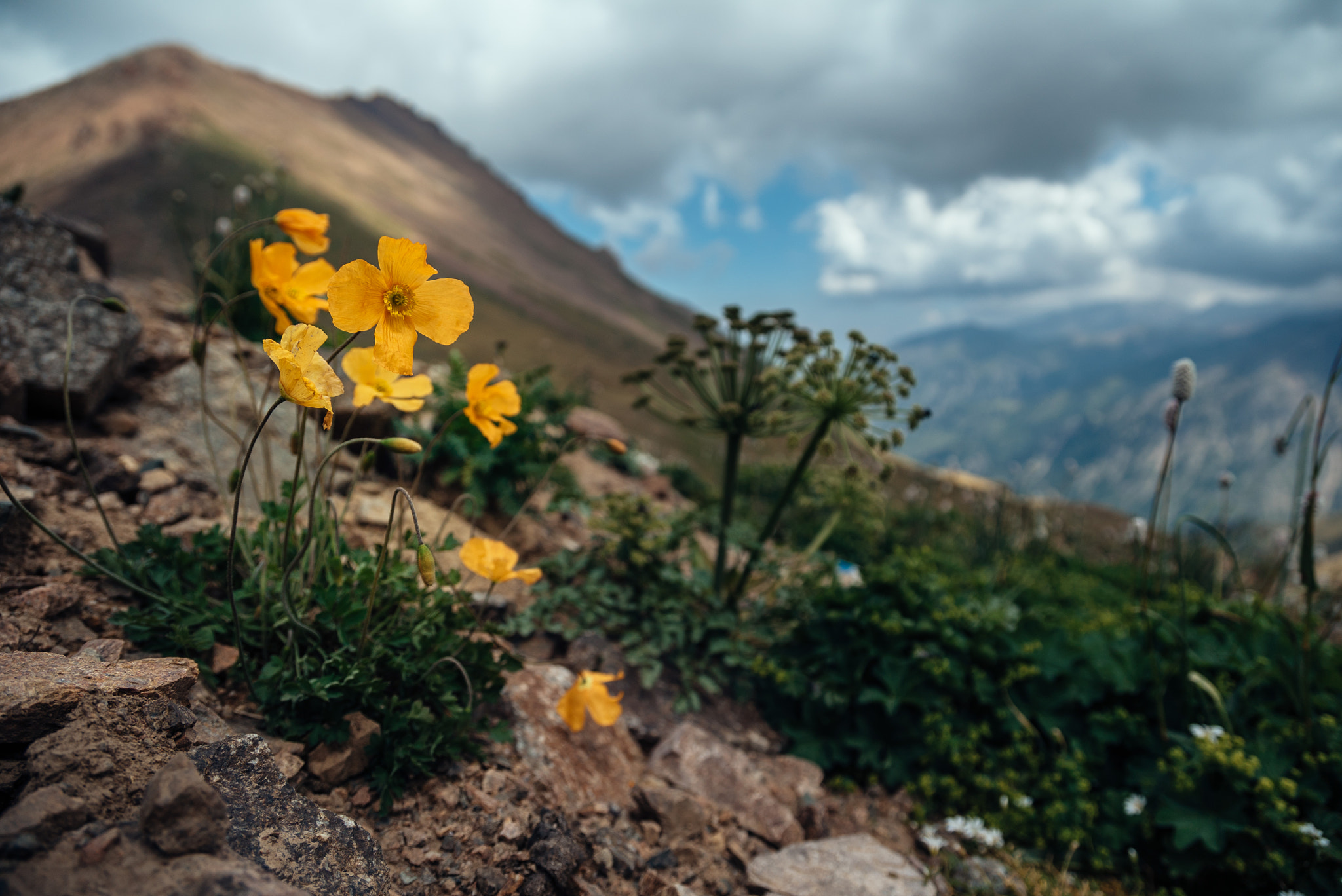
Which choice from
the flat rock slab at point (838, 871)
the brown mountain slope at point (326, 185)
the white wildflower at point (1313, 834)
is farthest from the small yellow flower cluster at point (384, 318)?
the brown mountain slope at point (326, 185)

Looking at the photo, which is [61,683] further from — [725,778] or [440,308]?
[725,778]

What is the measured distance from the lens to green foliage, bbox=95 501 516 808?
2162mm

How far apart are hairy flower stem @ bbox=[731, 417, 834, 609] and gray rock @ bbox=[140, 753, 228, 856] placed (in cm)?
276

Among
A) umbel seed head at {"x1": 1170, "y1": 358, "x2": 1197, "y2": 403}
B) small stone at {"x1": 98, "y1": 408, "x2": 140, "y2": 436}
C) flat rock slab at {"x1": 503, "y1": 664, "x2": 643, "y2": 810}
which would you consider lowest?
flat rock slab at {"x1": 503, "y1": 664, "x2": 643, "y2": 810}

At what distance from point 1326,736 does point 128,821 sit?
4.77m

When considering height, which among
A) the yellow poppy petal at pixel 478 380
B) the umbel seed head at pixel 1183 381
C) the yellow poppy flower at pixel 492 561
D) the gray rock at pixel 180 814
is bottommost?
the gray rock at pixel 180 814

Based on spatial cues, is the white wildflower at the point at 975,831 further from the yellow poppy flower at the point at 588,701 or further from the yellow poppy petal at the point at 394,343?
the yellow poppy petal at the point at 394,343

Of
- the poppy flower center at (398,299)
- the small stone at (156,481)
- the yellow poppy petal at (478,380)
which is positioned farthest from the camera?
the small stone at (156,481)

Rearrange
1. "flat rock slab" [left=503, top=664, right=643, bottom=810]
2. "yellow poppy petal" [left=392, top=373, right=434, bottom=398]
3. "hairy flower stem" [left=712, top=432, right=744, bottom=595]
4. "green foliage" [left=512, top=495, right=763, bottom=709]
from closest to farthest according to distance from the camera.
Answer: "yellow poppy petal" [left=392, top=373, right=434, bottom=398] → "flat rock slab" [left=503, top=664, right=643, bottom=810] → "green foliage" [left=512, top=495, right=763, bottom=709] → "hairy flower stem" [left=712, top=432, right=744, bottom=595]

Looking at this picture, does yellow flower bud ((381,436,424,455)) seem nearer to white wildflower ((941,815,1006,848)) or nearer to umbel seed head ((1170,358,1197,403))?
white wildflower ((941,815,1006,848))

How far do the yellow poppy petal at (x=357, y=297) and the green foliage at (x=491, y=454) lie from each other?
8.00 feet

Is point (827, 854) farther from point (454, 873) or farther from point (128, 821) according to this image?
point (128, 821)

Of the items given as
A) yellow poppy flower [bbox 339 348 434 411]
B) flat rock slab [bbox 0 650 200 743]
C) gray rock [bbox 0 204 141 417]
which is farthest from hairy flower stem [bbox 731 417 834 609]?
gray rock [bbox 0 204 141 417]

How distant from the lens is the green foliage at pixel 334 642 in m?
2.16
